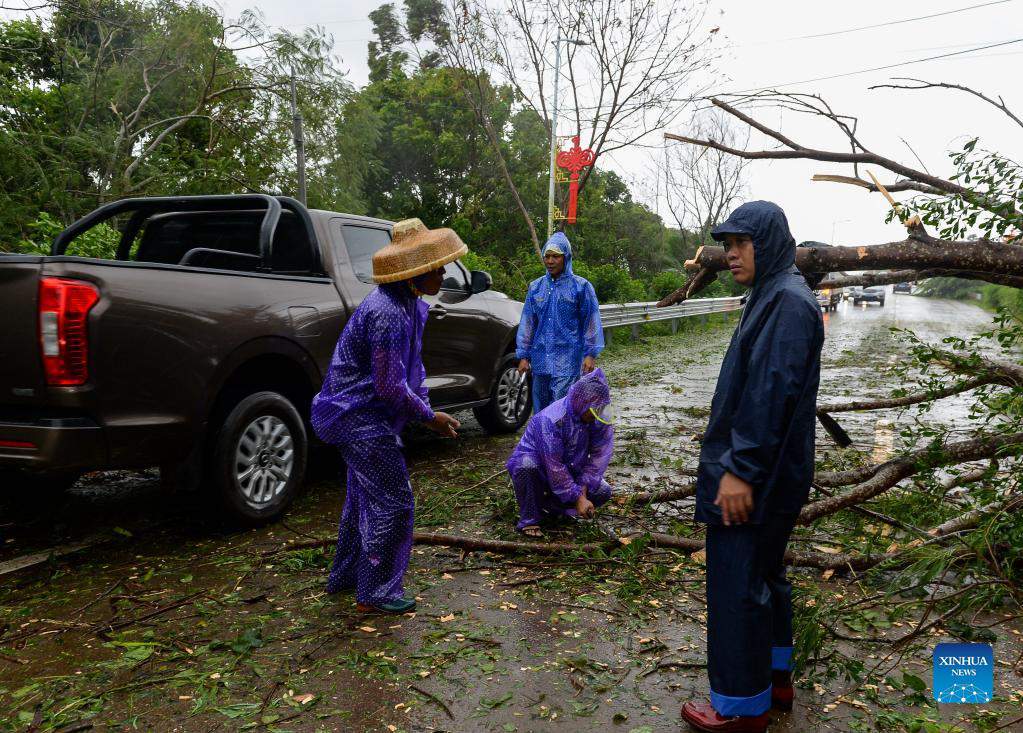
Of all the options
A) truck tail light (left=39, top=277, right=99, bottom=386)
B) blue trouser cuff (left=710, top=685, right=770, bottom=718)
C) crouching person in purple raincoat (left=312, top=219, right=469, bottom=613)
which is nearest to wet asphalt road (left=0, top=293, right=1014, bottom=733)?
blue trouser cuff (left=710, top=685, right=770, bottom=718)

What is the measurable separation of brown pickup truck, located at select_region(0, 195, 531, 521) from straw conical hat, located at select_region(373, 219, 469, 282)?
4.54 feet

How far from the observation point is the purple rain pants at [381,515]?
3.72 metres

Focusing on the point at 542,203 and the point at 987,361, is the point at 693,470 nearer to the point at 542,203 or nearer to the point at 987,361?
the point at 987,361

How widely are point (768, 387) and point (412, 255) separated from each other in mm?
1826

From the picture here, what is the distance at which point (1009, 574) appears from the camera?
3.08m

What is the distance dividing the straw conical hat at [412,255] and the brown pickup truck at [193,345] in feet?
4.54

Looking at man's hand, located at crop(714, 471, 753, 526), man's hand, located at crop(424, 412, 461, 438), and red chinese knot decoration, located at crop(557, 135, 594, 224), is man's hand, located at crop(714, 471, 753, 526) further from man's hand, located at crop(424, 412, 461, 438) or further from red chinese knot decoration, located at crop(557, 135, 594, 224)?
red chinese knot decoration, located at crop(557, 135, 594, 224)

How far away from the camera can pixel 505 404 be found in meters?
7.76

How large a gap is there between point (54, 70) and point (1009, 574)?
23284 millimetres

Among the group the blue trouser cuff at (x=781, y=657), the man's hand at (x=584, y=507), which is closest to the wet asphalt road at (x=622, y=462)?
the man's hand at (x=584, y=507)

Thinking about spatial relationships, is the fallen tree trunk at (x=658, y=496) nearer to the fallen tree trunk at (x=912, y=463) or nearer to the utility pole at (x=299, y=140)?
the fallen tree trunk at (x=912, y=463)

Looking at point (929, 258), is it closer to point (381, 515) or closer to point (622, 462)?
point (381, 515)

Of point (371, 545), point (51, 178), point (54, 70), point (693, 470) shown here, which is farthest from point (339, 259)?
point (54, 70)

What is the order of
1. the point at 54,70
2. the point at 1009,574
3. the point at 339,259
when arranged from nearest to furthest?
the point at 1009,574
the point at 339,259
the point at 54,70
